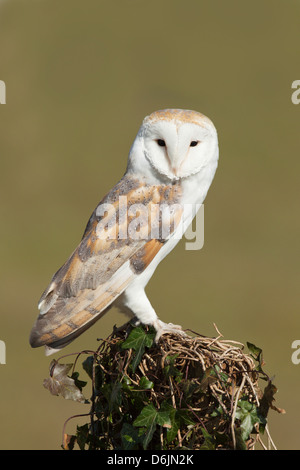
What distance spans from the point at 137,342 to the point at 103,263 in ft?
1.11

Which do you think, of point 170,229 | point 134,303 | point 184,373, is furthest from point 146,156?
point 184,373

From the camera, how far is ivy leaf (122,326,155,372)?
129 cm

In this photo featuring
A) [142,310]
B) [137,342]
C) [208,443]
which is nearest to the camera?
[208,443]

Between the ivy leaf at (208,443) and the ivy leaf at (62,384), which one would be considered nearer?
the ivy leaf at (208,443)

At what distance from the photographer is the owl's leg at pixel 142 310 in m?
1.43

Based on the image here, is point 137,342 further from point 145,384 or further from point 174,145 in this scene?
point 174,145

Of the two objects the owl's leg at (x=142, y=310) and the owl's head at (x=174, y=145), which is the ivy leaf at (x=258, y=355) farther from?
the owl's head at (x=174, y=145)

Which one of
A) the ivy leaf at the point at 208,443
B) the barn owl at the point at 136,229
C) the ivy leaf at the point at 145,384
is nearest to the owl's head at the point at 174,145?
the barn owl at the point at 136,229

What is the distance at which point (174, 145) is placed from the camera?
5.07 ft

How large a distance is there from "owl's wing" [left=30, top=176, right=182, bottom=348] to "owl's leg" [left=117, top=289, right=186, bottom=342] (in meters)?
0.05

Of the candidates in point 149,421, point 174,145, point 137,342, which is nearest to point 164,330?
point 137,342

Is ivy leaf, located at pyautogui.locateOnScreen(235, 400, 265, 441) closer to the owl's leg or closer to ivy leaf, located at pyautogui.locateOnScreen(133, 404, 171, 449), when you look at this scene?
ivy leaf, located at pyautogui.locateOnScreen(133, 404, 171, 449)

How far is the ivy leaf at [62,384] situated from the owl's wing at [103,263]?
0.16 metres
